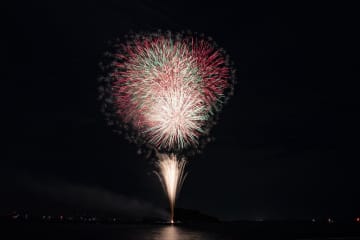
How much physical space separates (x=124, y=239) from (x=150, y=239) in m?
5.12

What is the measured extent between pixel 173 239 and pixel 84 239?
17493 mm

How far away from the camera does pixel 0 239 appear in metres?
73.4

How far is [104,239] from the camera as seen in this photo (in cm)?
7306

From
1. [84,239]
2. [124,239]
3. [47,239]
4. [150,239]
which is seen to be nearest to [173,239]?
[150,239]

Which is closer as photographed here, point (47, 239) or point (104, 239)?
point (104, 239)

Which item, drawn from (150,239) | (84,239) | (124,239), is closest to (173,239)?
(150,239)

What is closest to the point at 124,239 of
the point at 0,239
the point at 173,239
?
the point at 173,239

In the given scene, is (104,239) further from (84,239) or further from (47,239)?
(47,239)

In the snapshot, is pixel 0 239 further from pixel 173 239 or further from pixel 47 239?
pixel 173 239

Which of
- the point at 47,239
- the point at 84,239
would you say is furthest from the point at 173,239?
the point at 47,239

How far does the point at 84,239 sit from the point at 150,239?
12883mm

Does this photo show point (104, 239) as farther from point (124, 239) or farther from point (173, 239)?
point (173, 239)

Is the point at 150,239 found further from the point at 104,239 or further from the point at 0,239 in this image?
the point at 0,239

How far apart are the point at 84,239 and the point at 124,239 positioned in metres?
7.77
